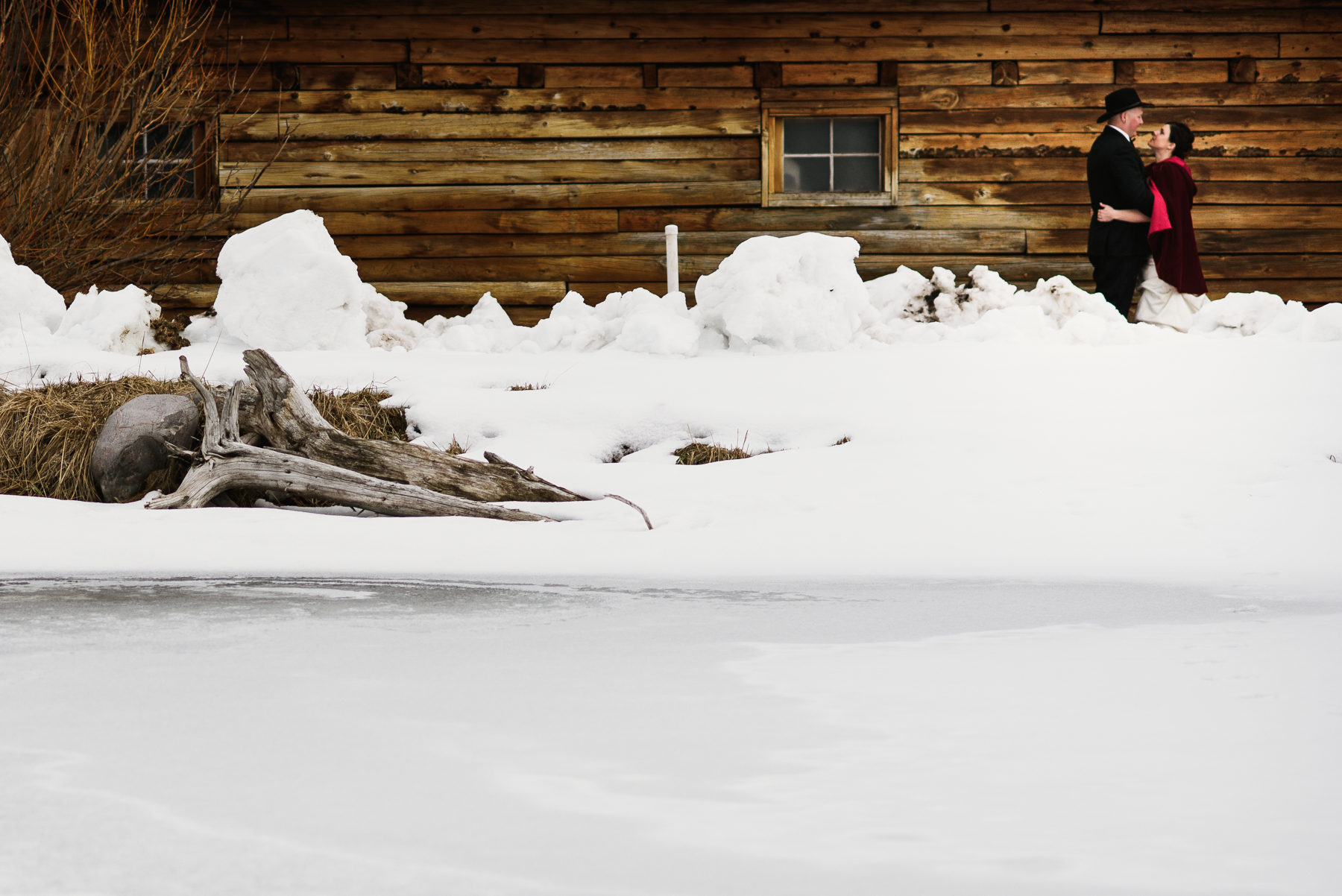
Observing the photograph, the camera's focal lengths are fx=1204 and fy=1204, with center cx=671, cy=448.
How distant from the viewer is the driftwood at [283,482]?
4.58 metres

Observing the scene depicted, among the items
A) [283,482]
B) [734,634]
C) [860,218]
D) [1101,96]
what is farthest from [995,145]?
[734,634]

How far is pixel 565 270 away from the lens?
9.17 meters

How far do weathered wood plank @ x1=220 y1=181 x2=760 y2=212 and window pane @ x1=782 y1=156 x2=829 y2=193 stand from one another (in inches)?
14.9

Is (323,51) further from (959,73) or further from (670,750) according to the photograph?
(670,750)

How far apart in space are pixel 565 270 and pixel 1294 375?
515 cm

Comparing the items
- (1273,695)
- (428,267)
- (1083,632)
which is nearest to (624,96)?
(428,267)

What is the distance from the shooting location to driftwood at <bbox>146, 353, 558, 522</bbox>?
4578 mm

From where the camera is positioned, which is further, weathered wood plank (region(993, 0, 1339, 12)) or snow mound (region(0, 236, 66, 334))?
weathered wood plank (region(993, 0, 1339, 12))

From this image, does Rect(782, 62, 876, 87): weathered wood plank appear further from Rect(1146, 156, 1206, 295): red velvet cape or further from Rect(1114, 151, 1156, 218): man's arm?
Rect(1146, 156, 1206, 295): red velvet cape

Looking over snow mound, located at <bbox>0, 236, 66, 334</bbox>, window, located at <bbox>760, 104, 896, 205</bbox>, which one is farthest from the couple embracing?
snow mound, located at <bbox>0, 236, 66, 334</bbox>

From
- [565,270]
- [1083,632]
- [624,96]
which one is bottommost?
[1083,632]

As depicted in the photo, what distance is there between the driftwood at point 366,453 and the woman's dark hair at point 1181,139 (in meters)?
5.45

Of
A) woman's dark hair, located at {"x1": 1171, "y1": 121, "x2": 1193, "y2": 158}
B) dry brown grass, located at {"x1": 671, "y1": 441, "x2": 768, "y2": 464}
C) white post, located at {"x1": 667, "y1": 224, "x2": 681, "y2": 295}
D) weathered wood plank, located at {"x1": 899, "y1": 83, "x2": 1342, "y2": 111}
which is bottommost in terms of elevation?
dry brown grass, located at {"x1": 671, "y1": 441, "x2": 768, "y2": 464}

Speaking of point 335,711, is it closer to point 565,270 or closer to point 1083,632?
point 1083,632
